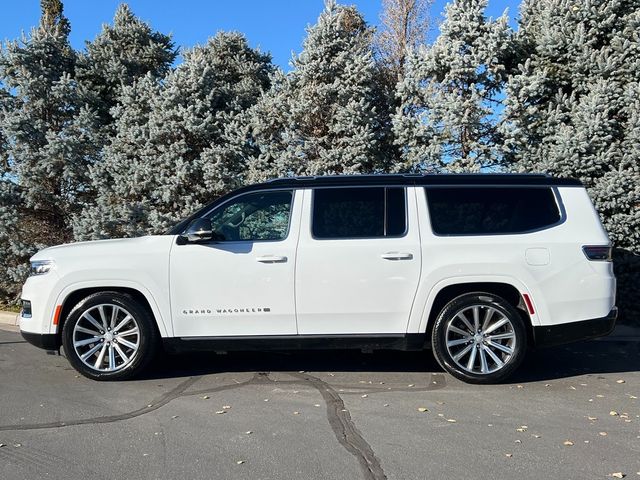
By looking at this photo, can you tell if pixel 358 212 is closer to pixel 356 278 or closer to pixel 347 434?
pixel 356 278

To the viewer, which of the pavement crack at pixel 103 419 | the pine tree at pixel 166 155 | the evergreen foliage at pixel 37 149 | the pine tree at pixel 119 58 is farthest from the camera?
the pine tree at pixel 119 58

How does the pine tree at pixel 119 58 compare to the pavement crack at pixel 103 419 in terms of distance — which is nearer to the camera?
the pavement crack at pixel 103 419

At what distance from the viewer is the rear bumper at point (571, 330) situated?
5.47 metres

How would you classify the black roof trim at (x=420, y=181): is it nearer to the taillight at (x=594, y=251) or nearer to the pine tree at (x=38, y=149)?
the taillight at (x=594, y=251)

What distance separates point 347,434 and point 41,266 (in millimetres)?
3351

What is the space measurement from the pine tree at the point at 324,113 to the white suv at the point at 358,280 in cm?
351

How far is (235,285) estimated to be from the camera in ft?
18.0

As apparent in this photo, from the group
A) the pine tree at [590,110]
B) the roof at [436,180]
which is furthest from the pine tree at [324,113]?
the roof at [436,180]

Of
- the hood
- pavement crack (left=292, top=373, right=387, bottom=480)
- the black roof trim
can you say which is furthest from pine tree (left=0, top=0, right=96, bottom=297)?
pavement crack (left=292, top=373, right=387, bottom=480)

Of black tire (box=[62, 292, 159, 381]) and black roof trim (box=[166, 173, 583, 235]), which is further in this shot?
black roof trim (box=[166, 173, 583, 235])

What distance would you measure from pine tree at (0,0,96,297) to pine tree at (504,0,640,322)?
7.06 meters

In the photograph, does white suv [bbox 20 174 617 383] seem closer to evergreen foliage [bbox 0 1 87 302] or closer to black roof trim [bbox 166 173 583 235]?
black roof trim [bbox 166 173 583 235]

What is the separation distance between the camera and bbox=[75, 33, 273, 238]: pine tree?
372 inches

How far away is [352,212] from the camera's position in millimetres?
5645
